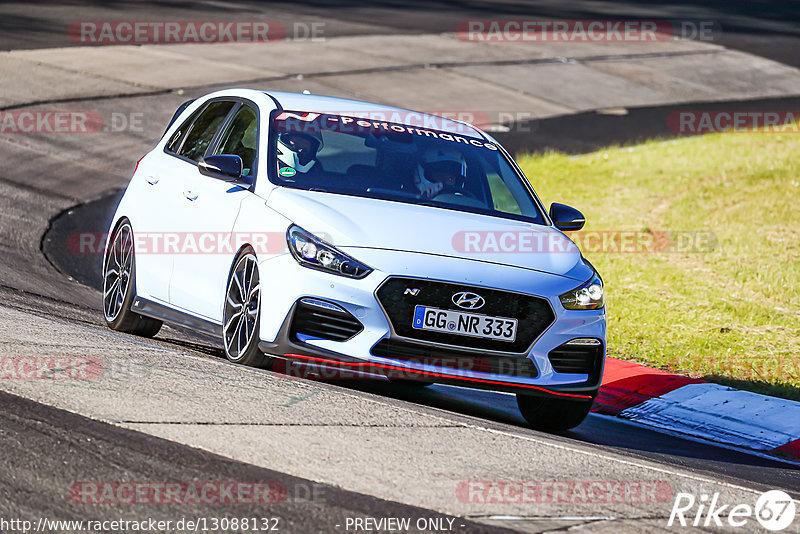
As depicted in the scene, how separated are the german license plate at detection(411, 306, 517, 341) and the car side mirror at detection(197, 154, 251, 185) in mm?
1527

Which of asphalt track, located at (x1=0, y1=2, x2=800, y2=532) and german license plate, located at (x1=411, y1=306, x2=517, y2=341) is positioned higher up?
german license plate, located at (x1=411, y1=306, x2=517, y2=341)

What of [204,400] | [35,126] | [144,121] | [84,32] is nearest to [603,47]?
[84,32]

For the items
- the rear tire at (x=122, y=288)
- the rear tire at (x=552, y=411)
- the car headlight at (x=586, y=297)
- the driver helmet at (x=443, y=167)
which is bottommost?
the rear tire at (x=552, y=411)

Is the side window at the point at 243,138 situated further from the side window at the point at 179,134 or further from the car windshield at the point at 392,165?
the side window at the point at 179,134

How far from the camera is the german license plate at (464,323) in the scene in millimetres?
6816

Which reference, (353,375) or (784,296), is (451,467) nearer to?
(353,375)

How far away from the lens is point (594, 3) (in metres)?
39.5

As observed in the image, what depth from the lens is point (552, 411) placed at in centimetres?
774

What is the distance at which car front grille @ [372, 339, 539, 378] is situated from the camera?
679 cm

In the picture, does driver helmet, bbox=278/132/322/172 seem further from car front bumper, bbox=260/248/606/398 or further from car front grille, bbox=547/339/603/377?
car front grille, bbox=547/339/603/377

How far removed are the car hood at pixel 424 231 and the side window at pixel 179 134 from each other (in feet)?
6.03

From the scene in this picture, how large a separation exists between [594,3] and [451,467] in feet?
117

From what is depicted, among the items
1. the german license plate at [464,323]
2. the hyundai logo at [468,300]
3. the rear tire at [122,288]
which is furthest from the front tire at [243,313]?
the rear tire at [122,288]

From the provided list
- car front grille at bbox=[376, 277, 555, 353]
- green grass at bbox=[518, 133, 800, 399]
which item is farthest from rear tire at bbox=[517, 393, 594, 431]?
green grass at bbox=[518, 133, 800, 399]
